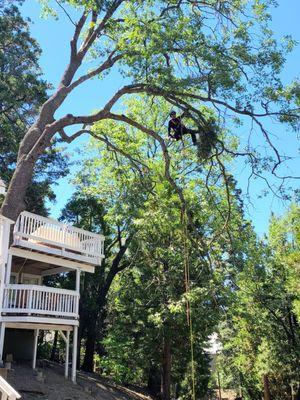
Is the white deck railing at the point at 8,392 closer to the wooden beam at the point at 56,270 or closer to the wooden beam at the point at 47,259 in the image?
the wooden beam at the point at 47,259

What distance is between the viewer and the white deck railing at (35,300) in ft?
53.4

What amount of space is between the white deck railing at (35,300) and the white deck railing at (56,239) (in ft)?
4.88

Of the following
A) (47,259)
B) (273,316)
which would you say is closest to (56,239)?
(47,259)

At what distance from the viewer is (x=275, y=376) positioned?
27328 millimetres

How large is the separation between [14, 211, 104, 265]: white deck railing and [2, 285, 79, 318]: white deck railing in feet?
4.88

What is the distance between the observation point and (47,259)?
18.2 metres

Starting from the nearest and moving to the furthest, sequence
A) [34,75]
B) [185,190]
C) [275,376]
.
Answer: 1. [185,190]
2. [34,75]
3. [275,376]

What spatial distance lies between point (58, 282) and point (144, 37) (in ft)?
59.0

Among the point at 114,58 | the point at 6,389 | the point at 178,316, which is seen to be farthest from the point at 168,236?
the point at 6,389

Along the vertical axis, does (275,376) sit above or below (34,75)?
below

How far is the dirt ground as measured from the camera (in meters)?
14.8

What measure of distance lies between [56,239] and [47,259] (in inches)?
34.3

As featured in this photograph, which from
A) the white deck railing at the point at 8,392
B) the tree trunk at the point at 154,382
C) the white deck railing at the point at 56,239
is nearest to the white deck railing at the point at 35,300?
the white deck railing at the point at 56,239

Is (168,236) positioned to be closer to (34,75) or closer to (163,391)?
(163,391)
